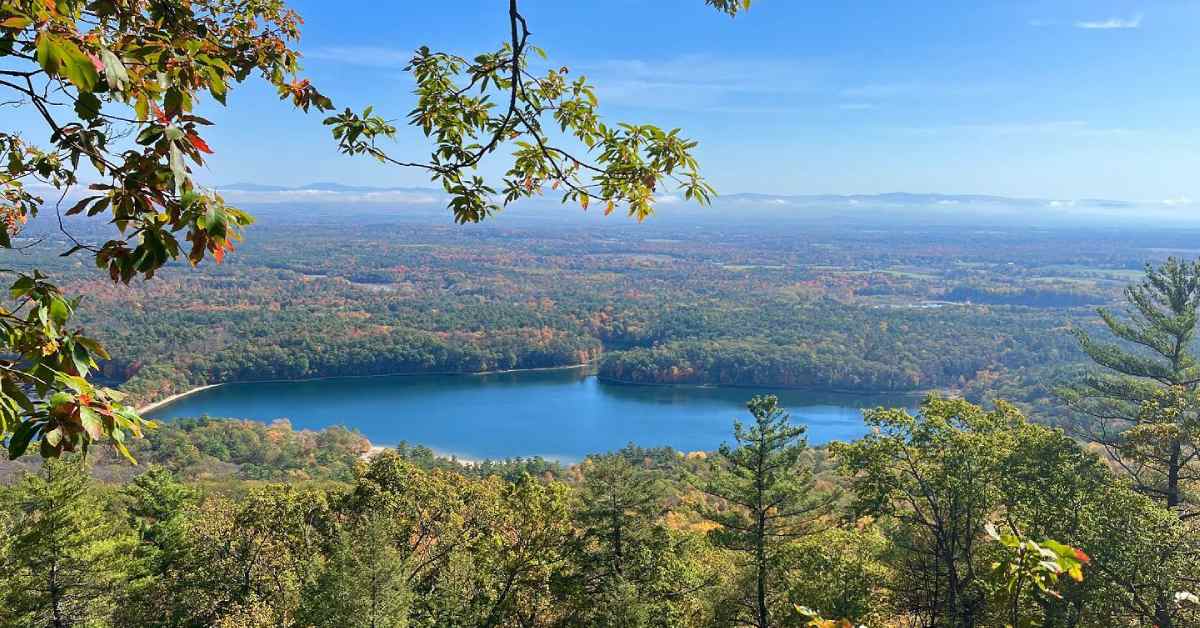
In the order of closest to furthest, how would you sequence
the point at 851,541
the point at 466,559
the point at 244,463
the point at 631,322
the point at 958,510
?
the point at 958,510 → the point at 466,559 → the point at 851,541 → the point at 244,463 → the point at 631,322

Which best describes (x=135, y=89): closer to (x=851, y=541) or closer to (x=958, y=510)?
(x=958, y=510)

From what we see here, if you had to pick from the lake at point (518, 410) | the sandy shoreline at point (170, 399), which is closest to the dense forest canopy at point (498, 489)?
the lake at point (518, 410)

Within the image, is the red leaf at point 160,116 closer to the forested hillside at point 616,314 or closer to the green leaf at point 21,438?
the green leaf at point 21,438

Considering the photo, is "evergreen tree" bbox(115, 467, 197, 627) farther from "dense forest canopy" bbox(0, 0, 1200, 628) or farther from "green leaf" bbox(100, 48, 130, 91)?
"green leaf" bbox(100, 48, 130, 91)

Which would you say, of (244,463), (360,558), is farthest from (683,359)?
(360,558)

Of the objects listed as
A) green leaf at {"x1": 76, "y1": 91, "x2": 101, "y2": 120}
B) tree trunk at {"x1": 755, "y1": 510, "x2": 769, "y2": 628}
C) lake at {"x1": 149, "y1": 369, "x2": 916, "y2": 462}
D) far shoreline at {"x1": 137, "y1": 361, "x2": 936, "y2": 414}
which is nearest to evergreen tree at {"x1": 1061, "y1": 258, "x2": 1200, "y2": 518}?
tree trunk at {"x1": 755, "y1": 510, "x2": 769, "y2": 628}

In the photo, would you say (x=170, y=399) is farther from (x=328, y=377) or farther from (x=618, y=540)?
(x=618, y=540)
